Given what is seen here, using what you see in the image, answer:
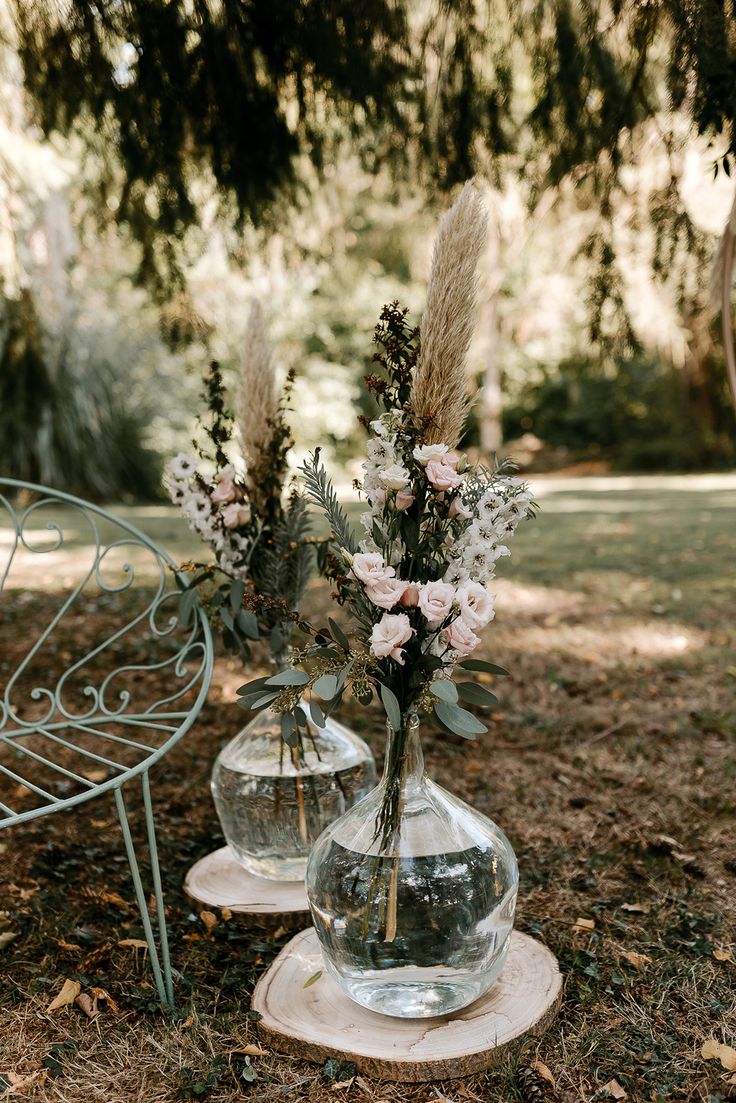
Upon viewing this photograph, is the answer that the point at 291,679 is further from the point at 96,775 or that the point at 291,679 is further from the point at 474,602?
the point at 96,775

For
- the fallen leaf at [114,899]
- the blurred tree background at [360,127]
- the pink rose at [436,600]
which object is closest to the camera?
the pink rose at [436,600]

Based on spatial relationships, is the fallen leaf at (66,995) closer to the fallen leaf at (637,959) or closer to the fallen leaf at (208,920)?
the fallen leaf at (208,920)

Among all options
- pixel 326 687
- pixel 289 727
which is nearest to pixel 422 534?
pixel 326 687

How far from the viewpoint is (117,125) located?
3.53 meters

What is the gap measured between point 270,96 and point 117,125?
60 centimetres

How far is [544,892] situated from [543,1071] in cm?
74

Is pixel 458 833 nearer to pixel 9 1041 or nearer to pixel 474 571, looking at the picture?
pixel 474 571

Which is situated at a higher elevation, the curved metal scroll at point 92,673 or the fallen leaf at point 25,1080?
the curved metal scroll at point 92,673

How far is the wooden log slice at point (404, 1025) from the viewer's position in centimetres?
168

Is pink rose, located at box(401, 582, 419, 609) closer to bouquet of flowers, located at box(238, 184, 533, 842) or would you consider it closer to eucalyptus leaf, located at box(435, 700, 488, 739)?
bouquet of flowers, located at box(238, 184, 533, 842)

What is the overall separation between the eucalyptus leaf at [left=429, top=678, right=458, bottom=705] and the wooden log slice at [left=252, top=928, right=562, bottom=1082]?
628 mm

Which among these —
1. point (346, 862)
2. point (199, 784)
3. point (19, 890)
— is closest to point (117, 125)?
point (199, 784)

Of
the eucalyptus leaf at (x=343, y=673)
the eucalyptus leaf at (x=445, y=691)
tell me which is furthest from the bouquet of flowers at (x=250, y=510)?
the eucalyptus leaf at (x=445, y=691)

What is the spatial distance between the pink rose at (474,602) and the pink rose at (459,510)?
0.44 ft
